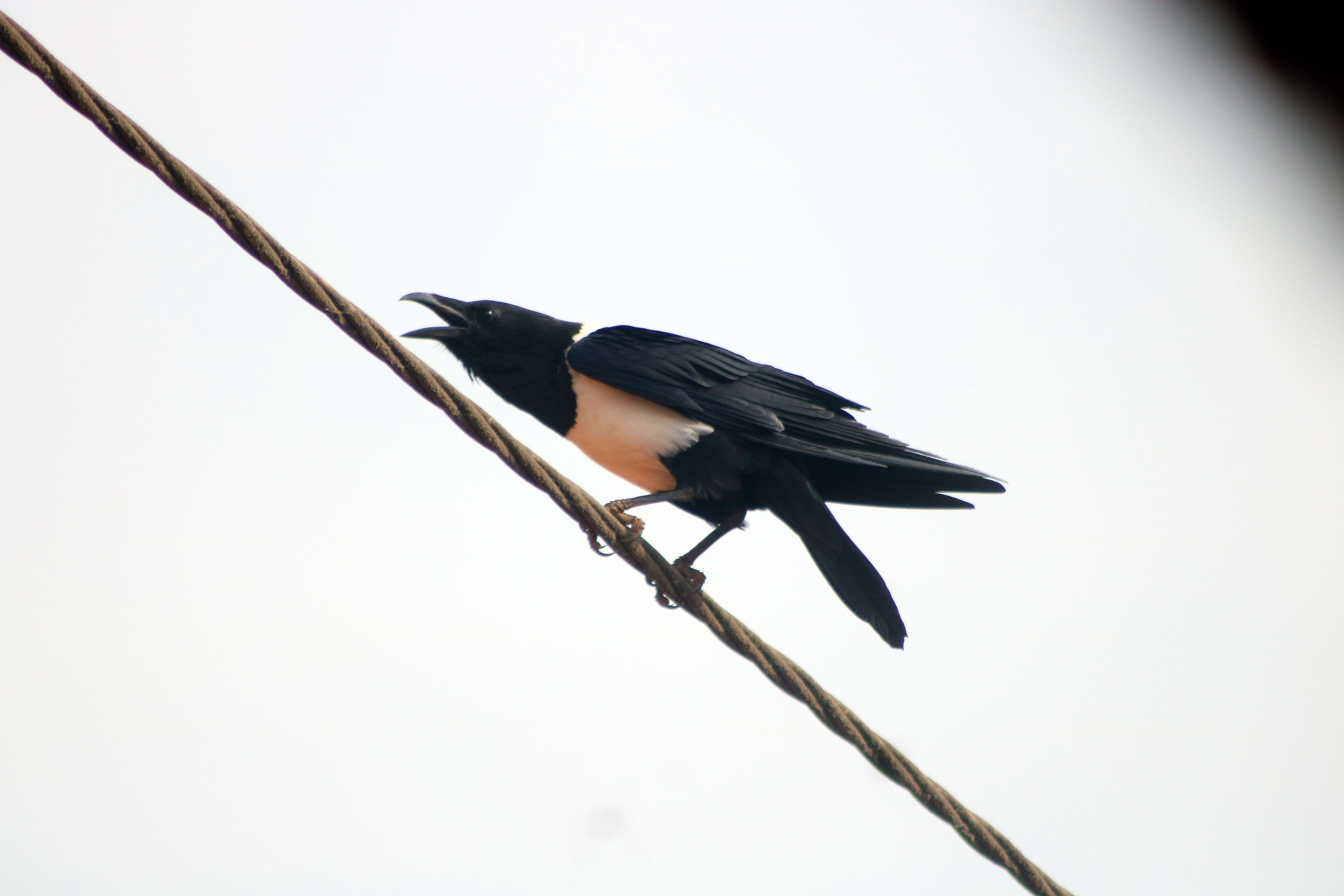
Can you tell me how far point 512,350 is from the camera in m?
5.49

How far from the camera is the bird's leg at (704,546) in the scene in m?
4.95

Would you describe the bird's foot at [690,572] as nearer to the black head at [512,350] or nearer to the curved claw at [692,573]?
the curved claw at [692,573]

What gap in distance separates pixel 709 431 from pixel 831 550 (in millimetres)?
763

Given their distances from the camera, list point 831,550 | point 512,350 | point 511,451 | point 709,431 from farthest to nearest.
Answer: point 512,350
point 709,431
point 831,550
point 511,451

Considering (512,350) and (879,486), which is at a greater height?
(879,486)

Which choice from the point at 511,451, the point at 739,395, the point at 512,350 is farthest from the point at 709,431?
the point at 511,451

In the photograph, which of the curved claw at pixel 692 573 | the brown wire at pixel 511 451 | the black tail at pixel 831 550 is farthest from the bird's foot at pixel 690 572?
the brown wire at pixel 511 451

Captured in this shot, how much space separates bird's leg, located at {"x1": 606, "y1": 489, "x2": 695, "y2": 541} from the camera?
14.0ft

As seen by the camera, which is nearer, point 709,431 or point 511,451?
point 511,451

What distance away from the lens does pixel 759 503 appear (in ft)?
16.7

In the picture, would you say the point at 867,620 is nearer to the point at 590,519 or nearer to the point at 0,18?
the point at 590,519

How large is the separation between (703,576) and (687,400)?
804 mm

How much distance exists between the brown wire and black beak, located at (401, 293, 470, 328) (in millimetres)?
1849

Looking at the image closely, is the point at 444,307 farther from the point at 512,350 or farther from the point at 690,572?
the point at 690,572
